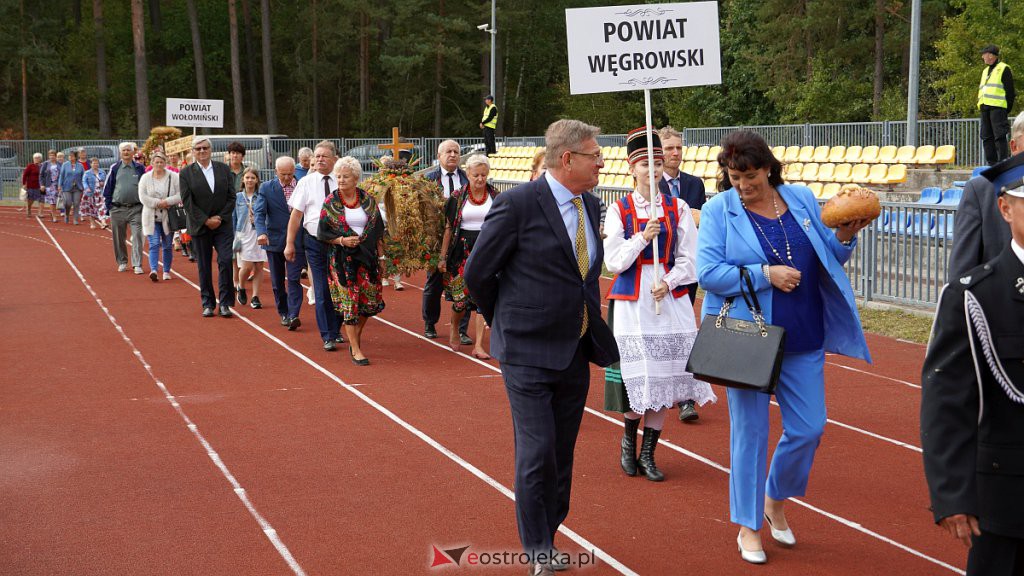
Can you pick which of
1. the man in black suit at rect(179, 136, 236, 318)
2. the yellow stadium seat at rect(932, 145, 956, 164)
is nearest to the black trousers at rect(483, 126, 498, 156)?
the yellow stadium seat at rect(932, 145, 956, 164)

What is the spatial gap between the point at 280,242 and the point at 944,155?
48.6ft

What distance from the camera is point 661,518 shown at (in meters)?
6.04

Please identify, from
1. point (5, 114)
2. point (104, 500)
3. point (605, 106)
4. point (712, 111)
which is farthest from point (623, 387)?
point (5, 114)

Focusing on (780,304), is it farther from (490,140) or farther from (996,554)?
(490,140)

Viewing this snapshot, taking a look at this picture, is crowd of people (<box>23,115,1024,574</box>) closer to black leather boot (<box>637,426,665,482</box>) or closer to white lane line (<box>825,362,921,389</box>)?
black leather boot (<box>637,426,665,482</box>)

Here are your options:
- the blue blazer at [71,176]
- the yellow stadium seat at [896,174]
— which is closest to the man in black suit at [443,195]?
the yellow stadium seat at [896,174]

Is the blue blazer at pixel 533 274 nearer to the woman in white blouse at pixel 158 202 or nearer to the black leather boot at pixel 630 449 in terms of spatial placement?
the black leather boot at pixel 630 449

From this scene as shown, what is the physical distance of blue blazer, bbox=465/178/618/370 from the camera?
4.99 meters

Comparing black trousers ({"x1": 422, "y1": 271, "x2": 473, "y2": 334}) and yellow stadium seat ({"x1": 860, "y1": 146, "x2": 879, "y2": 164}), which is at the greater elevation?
yellow stadium seat ({"x1": 860, "y1": 146, "x2": 879, "y2": 164})

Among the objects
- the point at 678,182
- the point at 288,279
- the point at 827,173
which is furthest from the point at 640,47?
the point at 827,173

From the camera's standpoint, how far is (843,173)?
23.3m

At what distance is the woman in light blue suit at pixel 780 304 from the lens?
5.29 metres

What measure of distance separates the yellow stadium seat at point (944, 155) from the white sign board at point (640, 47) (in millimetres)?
15772

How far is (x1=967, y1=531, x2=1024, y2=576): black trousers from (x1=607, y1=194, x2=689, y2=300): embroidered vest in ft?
11.7
